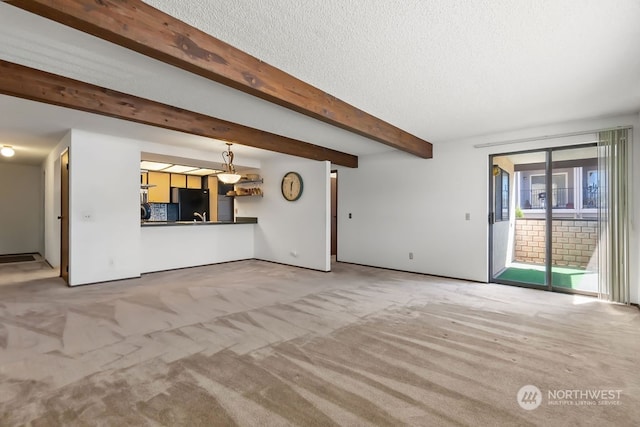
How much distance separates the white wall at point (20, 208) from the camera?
7.57 m

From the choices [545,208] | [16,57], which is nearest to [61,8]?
[16,57]

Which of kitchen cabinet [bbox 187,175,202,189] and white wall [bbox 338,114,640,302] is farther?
kitchen cabinet [bbox 187,175,202,189]

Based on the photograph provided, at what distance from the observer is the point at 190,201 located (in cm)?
793

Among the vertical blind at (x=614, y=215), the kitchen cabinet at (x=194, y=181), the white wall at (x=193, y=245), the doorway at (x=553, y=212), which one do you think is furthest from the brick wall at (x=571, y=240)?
the kitchen cabinet at (x=194, y=181)

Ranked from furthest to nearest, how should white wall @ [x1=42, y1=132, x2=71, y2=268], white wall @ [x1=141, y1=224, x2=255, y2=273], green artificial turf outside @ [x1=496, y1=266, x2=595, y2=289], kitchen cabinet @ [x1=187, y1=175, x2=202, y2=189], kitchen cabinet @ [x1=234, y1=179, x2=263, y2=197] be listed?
kitchen cabinet @ [x1=187, y1=175, x2=202, y2=189]
kitchen cabinet @ [x1=234, y1=179, x2=263, y2=197]
white wall @ [x1=141, y1=224, x2=255, y2=273]
white wall @ [x1=42, y1=132, x2=71, y2=268]
green artificial turf outside @ [x1=496, y1=266, x2=595, y2=289]

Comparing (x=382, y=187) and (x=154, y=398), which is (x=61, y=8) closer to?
(x=154, y=398)

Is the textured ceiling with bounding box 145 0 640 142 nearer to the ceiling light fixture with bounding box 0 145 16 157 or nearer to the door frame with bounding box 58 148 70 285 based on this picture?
the door frame with bounding box 58 148 70 285

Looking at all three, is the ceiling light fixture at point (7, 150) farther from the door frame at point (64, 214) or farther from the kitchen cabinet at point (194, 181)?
the kitchen cabinet at point (194, 181)

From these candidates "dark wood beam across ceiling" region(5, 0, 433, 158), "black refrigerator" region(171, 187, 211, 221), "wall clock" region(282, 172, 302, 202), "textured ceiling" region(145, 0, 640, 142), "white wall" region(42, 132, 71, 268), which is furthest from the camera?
"black refrigerator" region(171, 187, 211, 221)

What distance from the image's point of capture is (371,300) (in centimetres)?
388

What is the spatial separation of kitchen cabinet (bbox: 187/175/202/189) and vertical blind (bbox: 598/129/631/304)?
8626 millimetres

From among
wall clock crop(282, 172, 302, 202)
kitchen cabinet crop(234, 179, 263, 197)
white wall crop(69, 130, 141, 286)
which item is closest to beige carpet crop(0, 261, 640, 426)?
white wall crop(69, 130, 141, 286)

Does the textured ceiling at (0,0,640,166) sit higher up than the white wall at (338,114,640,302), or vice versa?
the textured ceiling at (0,0,640,166)

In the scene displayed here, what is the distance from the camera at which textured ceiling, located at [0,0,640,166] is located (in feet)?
6.20
